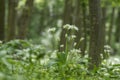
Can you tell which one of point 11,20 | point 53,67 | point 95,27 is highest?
point 11,20

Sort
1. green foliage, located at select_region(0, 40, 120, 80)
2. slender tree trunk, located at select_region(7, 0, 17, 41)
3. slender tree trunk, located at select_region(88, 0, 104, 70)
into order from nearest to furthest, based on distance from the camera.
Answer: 1. green foliage, located at select_region(0, 40, 120, 80)
2. slender tree trunk, located at select_region(88, 0, 104, 70)
3. slender tree trunk, located at select_region(7, 0, 17, 41)

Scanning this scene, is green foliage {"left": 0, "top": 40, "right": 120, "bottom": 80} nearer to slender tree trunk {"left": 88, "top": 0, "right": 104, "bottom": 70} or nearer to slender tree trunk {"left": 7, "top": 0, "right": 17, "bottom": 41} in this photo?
slender tree trunk {"left": 88, "top": 0, "right": 104, "bottom": 70}

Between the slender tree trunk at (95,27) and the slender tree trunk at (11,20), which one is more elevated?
the slender tree trunk at (11,20)

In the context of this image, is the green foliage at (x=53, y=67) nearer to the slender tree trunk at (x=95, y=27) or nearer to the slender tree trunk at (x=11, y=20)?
the slender tree trunk at (x=95, y=27)

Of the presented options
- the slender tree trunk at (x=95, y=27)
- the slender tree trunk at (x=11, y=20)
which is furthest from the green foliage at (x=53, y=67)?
the slender tree trunk at (x=11, y=20)

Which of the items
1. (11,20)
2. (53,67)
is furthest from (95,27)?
(11,20)

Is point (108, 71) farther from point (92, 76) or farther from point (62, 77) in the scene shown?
point (62, 77)

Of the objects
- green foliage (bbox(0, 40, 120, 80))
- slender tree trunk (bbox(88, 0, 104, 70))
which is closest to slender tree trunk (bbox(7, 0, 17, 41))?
slender tree trunk (bbox(88, 0, 104, 70))

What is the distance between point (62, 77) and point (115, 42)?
32.7 m

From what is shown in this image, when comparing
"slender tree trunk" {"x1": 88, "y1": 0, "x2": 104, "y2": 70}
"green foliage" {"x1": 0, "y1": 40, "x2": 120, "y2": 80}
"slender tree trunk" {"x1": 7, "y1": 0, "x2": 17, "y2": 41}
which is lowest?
"green foliage" {"x1": 0, "y1": 40, "x2": 120, "y2": 80}

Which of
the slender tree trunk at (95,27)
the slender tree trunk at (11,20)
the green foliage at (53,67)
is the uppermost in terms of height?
the slender tree trunk at (11,20)

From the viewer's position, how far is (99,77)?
5805 mm

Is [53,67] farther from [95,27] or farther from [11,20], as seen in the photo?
[11,20]

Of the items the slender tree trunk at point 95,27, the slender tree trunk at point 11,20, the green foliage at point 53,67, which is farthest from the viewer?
the slender tree trunk at point 11,20
